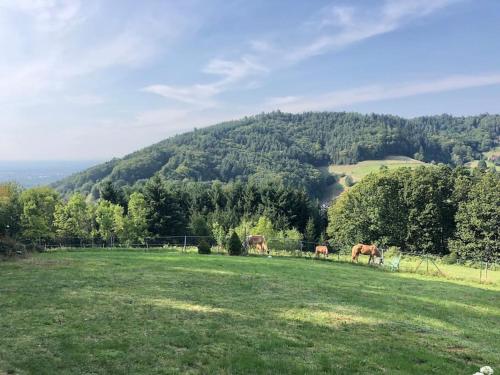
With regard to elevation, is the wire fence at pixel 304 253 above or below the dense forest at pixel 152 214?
below

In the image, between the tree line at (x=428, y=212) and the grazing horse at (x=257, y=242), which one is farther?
the tree line at (x=428, y=212)

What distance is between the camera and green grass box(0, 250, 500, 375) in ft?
33.4

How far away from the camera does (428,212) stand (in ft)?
240

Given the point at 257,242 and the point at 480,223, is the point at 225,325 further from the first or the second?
the point at 480,223

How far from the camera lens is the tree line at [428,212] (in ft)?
223

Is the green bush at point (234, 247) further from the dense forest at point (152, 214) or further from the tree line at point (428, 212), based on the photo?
the tree line at point (428, 212)

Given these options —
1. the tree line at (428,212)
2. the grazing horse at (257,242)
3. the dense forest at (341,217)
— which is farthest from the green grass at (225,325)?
the tree line at (428,212)

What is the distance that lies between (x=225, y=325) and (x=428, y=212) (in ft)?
223

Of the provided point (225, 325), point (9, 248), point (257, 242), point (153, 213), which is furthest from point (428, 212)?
point (225, 325)

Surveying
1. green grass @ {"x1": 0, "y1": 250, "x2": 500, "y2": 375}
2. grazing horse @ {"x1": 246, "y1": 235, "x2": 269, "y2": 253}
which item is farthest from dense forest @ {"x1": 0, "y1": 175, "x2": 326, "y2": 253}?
green grass @ {"x1": 0, "y1": 250, "x2": 500, "y2": 375}

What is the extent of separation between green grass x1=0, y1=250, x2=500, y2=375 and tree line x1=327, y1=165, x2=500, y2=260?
51.2m

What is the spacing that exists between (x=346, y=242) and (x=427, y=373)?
69.6m

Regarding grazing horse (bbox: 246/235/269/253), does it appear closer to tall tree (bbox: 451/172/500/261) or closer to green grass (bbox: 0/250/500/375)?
green grass (bbox: 0/250/500/375)

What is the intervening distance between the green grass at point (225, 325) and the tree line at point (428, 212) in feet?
168
